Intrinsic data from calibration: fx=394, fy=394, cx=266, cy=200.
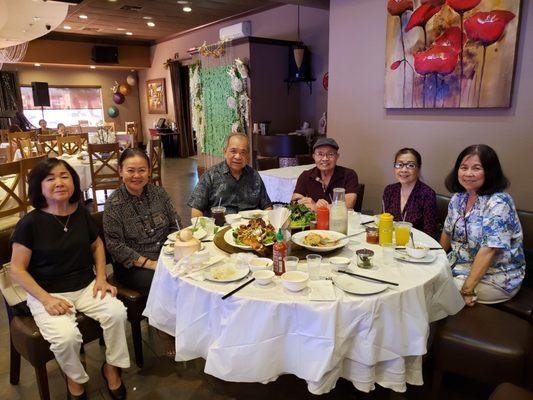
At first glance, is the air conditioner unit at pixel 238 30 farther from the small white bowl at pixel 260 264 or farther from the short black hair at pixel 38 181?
the small white bowl at pixel 260 264

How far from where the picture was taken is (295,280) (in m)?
1.46

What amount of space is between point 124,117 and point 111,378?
12502 mm

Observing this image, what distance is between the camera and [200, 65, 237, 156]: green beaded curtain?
669cm

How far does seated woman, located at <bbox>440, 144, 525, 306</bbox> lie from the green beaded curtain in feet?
16.4

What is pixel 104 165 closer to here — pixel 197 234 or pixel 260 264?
pixel 197 234

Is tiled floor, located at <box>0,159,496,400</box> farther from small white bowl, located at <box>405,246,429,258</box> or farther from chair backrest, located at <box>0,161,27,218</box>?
chair backrest, located at <box>0,161,27,218</box>

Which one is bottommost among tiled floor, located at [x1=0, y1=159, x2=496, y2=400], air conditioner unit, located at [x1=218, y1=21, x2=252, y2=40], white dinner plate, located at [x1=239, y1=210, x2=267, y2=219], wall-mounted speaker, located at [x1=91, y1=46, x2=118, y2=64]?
tiled floor, located at [x1=0, y1=159, x2=496, y2=400]

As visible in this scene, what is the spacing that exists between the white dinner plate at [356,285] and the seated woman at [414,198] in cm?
106

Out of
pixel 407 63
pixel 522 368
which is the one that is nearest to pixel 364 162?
pixel 407 63

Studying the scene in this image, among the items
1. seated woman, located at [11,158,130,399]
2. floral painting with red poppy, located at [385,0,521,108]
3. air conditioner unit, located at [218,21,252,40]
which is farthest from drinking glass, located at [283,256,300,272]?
air conditioner unit, located at [218,21,252,40]

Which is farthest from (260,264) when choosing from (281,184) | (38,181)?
(281,184)

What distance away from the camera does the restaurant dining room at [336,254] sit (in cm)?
143

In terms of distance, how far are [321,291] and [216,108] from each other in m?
5.92

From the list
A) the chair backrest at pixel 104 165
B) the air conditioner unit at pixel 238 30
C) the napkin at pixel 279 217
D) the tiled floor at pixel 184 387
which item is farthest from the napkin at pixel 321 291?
the air conditioner unit at pixel 238 30
